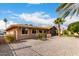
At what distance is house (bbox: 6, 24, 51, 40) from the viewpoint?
251 inches

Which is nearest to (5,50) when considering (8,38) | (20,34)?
(8,38)

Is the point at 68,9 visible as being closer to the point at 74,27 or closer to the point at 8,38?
the point at 74,27

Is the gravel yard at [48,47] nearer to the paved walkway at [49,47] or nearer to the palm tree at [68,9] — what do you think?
the paved walkway at [49,47]

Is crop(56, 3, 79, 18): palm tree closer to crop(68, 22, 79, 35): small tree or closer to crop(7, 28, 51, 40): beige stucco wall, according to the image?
crop(68, 22, 79, 35): small tree

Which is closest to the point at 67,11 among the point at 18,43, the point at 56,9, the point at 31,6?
the point at 56,9

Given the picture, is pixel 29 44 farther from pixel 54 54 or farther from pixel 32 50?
pixel 54 54

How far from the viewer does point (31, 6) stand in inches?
247

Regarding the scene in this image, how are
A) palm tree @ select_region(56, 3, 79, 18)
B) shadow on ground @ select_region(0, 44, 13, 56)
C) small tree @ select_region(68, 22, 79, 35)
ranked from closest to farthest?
1. palm tree @ select_region(56, 3, 79, 18)
2. shadow on ground @ select_region(0, 44, 13, 56)
3. small tree @ select_region(68, 22, 79, 35)

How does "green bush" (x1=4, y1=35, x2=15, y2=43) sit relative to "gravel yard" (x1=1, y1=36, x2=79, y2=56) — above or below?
above

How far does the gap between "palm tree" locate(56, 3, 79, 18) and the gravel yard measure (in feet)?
1.56

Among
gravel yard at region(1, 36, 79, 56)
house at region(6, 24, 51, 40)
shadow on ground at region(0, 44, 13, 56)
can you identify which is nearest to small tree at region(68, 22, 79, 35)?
gravel yard at region(1, 36, 79, 56)

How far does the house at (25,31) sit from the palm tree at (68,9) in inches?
15.8

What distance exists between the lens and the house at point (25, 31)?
6.38 m

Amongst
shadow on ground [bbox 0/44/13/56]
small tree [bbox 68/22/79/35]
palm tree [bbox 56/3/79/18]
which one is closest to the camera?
palm tree [bbox 56/3/79/18]
